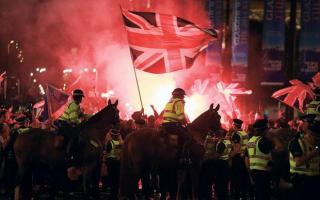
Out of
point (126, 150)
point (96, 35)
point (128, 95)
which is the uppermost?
point (96, 35)

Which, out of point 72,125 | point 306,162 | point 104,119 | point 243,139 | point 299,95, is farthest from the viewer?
point 299,95

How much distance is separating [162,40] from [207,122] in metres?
5.16

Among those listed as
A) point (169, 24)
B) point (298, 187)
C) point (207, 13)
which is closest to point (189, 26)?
point (169, 24)

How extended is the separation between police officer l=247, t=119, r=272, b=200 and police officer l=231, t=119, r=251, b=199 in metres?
2.37

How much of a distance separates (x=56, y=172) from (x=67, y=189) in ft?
3.94

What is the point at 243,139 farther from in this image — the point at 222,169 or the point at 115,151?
the point at 115,151

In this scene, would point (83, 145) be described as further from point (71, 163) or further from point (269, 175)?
point (269, 175)

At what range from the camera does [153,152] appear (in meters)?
13.1

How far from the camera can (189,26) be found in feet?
59.9

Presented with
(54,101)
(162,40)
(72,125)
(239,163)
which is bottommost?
(239,163)

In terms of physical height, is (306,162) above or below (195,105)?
below

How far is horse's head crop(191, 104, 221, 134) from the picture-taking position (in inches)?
527

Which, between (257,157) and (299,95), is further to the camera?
(299,95)

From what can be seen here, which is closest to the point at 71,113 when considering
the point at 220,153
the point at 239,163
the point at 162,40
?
the point at 220,153
